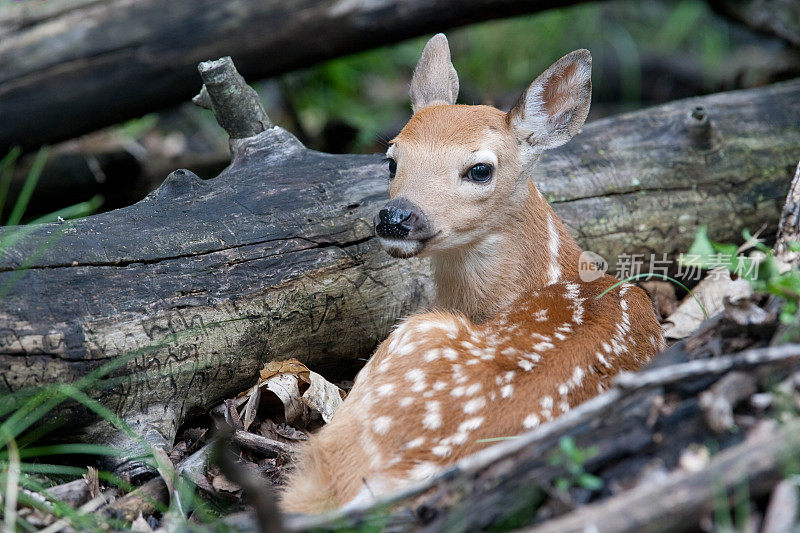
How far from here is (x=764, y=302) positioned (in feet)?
7.95

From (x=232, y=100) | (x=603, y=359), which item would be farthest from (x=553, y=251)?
(x=232, y=100)

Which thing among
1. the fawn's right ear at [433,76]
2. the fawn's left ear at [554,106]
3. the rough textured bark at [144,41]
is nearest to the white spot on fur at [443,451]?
the fawn's left ear at [554,106]

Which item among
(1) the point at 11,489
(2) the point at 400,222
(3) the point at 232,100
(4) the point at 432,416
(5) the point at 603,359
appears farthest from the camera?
(3) the point at 232,100

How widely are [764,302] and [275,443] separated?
1.97 m

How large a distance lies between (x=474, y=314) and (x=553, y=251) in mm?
492

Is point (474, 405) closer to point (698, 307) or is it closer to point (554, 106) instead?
point (554, 106)

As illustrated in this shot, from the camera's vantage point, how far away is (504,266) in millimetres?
3785

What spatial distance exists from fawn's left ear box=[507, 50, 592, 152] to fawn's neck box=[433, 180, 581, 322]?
0.26m

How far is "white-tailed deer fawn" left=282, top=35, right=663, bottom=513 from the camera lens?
8.85 ft

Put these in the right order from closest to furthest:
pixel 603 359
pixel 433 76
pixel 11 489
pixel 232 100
Answer: pixel 11 489 < pixel 603 359 < pixel 232 100 < pixel 433 76

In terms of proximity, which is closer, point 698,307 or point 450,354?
point 450,354

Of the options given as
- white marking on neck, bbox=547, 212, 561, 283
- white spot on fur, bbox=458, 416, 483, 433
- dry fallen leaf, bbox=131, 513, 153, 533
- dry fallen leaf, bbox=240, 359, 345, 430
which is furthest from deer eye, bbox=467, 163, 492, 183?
dry fallen leaf, bbox=131, 513, 153, 533

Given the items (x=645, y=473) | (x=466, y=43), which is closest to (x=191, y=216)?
(x=645, y=473)

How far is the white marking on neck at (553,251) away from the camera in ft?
12.5
